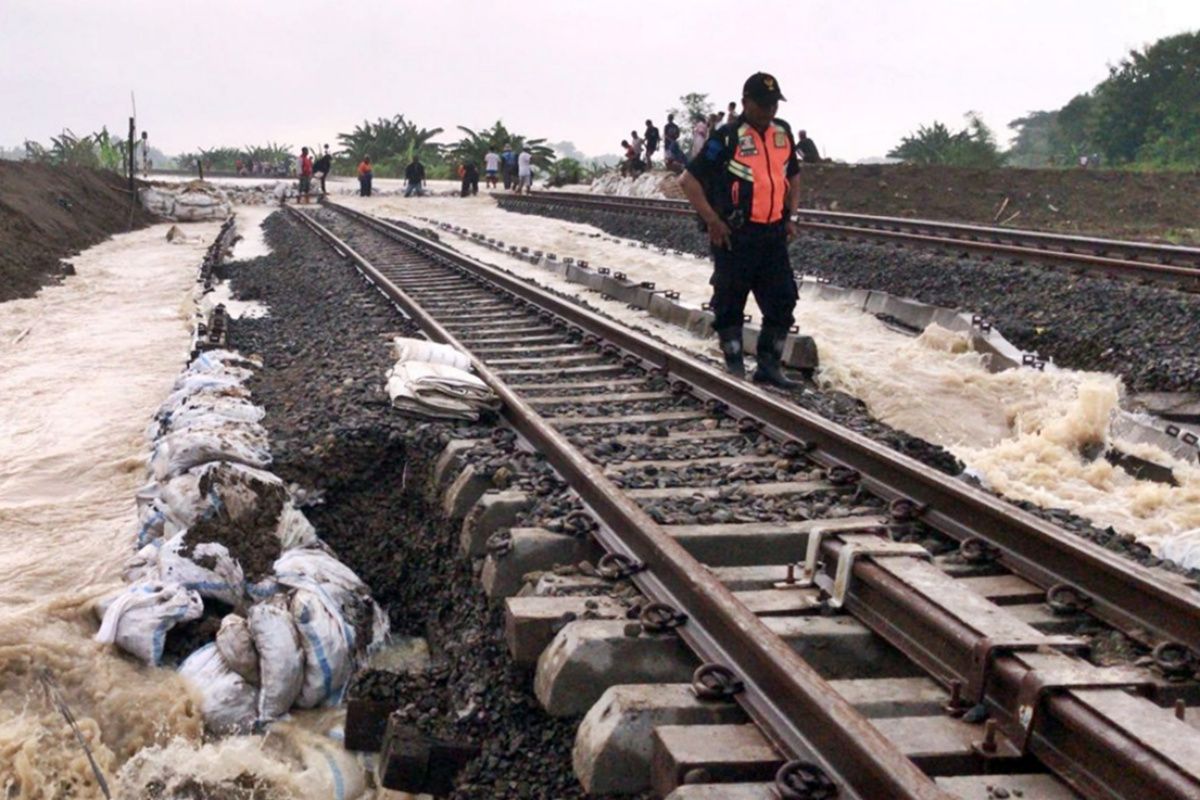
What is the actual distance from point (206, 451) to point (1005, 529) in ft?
11.7

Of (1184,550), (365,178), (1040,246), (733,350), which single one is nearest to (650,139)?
(365,178)

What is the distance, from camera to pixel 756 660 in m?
2.75

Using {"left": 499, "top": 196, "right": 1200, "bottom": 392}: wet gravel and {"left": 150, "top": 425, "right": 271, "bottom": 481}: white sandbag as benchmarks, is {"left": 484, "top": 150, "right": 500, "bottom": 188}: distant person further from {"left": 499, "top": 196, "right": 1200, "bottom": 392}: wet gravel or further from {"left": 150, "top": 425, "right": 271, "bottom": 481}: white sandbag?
{"left": 150, "top": 425, "right": 271, "bottom": 481}: white sandbag

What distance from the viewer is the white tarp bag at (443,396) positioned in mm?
5473

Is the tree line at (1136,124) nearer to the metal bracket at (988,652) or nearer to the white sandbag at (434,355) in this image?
the white sandbag at (434,355)

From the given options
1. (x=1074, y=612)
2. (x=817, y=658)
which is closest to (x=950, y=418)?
(x=1074, y=612)

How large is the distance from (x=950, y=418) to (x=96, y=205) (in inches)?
936

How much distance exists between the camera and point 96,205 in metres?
25.5

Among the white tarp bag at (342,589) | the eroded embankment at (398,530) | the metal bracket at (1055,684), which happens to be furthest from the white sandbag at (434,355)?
the metal bracket at (1055,684)

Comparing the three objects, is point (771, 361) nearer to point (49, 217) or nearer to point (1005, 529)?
point (1005, 529)

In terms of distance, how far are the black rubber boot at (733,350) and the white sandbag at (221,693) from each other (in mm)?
3815

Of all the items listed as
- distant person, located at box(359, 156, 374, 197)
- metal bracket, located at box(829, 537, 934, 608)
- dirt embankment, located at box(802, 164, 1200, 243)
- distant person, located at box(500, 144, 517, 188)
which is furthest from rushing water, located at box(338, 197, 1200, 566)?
distant person, located at box(500, 144, 517, 188)

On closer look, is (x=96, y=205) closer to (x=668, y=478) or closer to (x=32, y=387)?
(x=32, y=387)

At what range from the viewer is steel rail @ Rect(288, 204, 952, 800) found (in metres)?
2.24
